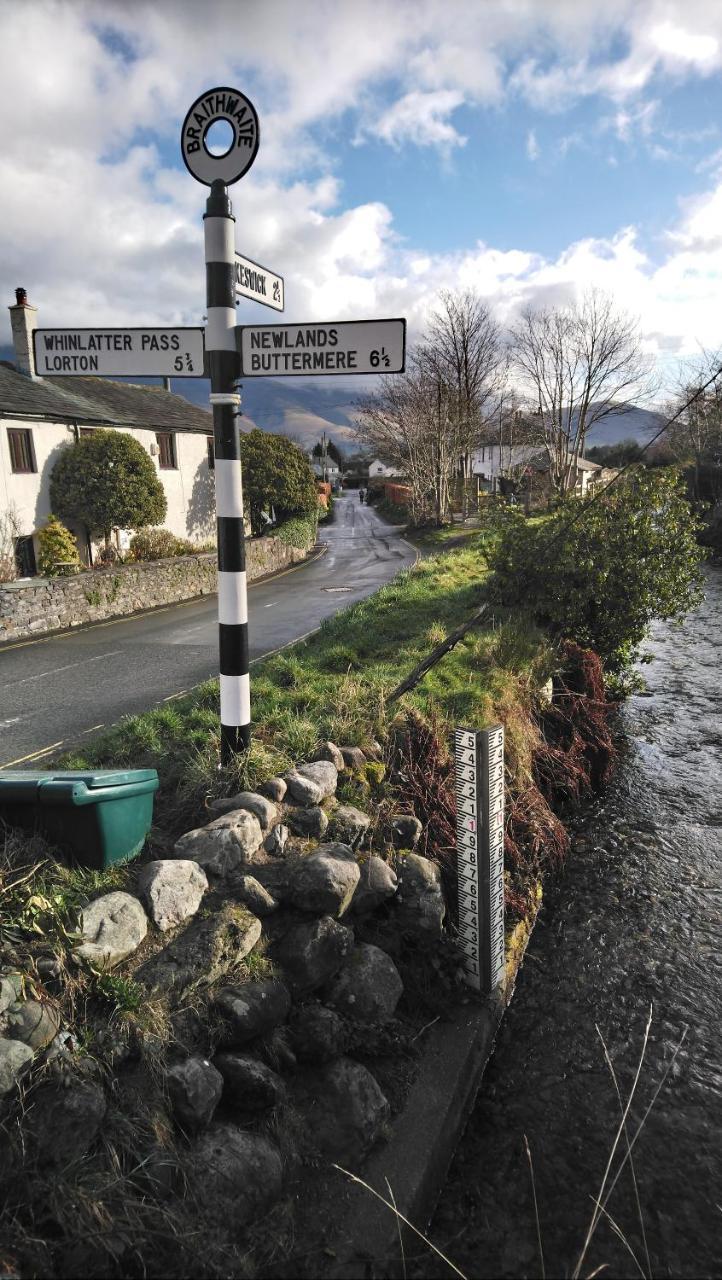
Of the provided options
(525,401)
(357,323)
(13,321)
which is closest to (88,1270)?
(357,323)

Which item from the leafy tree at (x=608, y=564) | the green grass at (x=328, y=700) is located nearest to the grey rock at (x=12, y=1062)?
the green grass at (x=328, y=700)

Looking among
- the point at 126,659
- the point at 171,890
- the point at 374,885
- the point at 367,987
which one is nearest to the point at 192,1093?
the point at 171,890

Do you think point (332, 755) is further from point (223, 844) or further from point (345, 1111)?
point (345, 1111)

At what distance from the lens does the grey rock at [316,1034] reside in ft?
12.4

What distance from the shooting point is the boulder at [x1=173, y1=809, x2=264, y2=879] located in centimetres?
432

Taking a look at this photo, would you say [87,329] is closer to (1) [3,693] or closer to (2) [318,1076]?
(2) [318,1076]

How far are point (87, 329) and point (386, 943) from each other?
429 centimetres

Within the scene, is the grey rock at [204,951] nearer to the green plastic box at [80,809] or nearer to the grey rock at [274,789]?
the green plastic box at [80,809]

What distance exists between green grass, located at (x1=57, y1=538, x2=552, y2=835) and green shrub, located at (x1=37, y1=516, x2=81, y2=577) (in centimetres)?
1139

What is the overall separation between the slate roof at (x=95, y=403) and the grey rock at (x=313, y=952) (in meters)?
20.3

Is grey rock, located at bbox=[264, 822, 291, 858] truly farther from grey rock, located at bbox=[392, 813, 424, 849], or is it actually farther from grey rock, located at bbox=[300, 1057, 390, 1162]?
grey rock, located at bbox=[300, 1057, 390, 1162]

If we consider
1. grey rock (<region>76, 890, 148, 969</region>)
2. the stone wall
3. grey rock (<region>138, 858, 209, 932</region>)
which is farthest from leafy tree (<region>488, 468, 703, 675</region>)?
the stone wall

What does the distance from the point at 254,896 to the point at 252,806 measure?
2.44 feet

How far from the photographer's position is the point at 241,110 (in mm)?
4551
